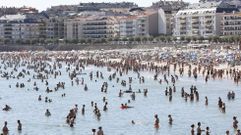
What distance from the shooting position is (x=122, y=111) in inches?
1909

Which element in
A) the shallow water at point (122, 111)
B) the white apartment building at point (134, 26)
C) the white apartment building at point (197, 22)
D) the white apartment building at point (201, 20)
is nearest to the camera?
the shallow water at point (122, 111)

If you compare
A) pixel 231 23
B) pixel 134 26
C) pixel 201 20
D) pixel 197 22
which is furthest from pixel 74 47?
pixel 231 23

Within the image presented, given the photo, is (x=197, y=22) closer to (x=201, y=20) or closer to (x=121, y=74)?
(x=201, y=20)

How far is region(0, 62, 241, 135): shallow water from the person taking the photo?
40781mm

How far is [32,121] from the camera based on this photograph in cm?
4503

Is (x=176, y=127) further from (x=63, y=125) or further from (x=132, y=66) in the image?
(x=132, y=66)

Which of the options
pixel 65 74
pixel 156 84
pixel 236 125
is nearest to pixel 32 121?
pixel 236 125

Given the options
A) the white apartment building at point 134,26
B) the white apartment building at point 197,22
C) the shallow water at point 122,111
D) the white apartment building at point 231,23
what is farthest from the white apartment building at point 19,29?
the shallow water at point 122,111

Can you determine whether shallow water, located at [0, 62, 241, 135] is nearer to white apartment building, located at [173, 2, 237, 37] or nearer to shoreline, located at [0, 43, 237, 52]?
shoreline, located at [0, 43, 237, 52]

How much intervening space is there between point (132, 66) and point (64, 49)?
6413cm

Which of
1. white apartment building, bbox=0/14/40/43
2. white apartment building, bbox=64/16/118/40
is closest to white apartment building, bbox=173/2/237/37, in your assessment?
white apartment building, bbox=64/16/118/40

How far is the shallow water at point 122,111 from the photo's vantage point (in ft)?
134

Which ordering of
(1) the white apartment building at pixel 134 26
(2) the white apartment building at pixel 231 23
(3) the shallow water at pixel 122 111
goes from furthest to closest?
(1) the white apartment building at pixel 134 26 < (2) the white apartment building at pixel 231 23 < (3) the shallow water at pixel 122 111

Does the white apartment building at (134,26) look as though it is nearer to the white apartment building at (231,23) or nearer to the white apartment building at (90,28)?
the white apartment building at (90,28)
